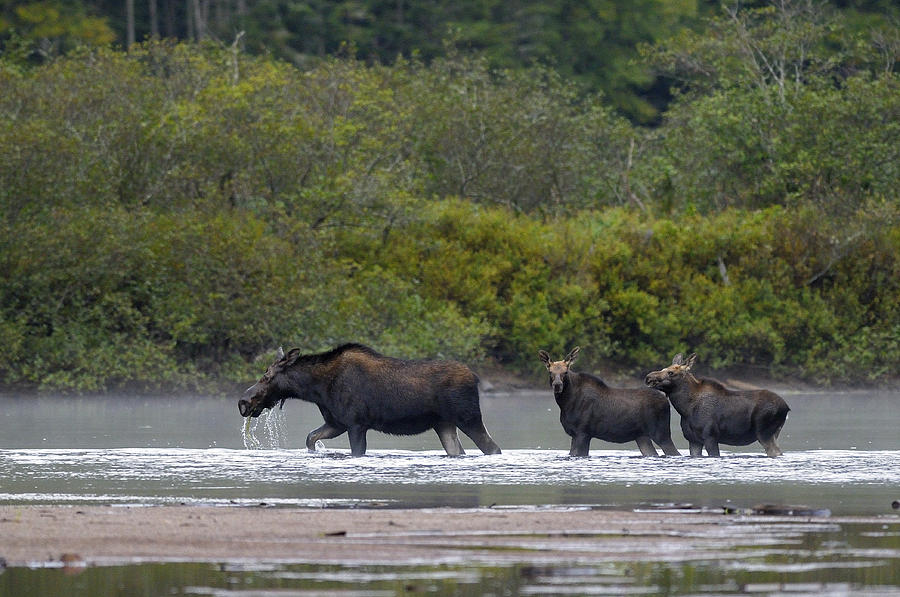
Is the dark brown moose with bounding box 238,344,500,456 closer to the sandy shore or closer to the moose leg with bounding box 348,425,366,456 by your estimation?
the moose leg with bounding box 348,425,366,456

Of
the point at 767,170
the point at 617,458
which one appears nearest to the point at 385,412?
the point at 617,458

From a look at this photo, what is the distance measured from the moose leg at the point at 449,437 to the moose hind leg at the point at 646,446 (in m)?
2.00

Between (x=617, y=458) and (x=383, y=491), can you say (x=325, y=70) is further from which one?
(x=383, y=491)

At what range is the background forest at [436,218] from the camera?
3400 centimetres

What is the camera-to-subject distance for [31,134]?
33.6 meters

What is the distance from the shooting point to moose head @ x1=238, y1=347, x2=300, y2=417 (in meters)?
20.3

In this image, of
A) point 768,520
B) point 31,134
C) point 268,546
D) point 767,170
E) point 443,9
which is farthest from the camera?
point 443,9

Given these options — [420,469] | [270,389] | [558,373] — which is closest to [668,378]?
[558,373]

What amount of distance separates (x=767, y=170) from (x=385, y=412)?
24.5 metres

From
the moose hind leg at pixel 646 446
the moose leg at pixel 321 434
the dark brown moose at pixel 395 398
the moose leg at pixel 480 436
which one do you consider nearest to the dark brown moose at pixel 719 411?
the moose hind leg at pixel 646 446

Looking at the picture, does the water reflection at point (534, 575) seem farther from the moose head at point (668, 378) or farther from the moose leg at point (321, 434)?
the moose leg at point (321, 434)

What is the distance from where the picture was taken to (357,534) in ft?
40.1

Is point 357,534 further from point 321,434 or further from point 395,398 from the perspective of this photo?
point 321,434

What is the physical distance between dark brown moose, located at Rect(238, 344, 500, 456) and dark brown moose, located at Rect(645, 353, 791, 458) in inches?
80.9
